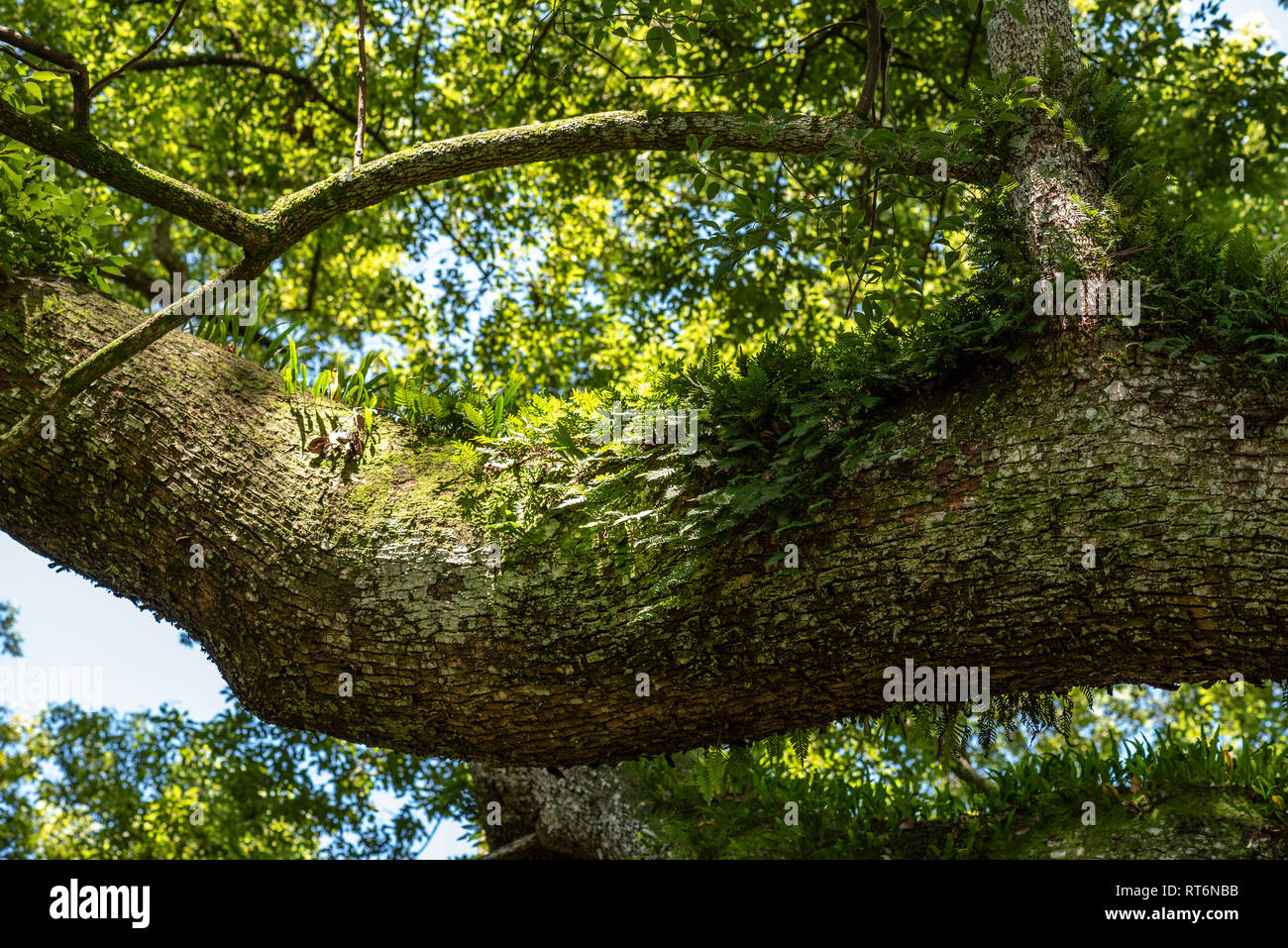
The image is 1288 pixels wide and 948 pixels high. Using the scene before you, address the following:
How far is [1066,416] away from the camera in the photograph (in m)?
3.47

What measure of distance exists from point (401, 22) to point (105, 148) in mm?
6401

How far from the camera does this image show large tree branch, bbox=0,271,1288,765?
324 centimetres

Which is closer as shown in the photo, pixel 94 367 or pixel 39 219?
pixel 94 367

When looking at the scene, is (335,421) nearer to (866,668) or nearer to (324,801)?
(866,668)

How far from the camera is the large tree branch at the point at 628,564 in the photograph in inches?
127

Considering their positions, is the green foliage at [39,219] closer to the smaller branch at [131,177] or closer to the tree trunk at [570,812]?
the smaller branch at [131,177]

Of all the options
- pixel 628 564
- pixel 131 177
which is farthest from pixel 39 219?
pixel 628 564

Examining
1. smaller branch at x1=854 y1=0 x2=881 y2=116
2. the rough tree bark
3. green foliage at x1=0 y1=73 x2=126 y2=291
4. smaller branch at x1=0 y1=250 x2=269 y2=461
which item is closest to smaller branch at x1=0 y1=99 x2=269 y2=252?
the rough tree bark

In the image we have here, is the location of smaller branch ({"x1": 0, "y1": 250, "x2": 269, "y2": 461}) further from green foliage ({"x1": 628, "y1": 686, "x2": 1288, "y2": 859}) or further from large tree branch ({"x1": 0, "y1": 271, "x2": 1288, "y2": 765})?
green foliage ({"x1": 628, "y1": 686, "x2": 1288, "y2": 859})

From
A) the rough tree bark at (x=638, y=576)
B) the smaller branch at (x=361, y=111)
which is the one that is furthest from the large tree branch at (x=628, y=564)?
the smaller branch at (x=361, y=111)

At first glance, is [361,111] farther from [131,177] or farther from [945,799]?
[945,799]

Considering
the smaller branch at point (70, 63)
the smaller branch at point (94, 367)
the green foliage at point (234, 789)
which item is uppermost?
the smaller branch at point (70, 63)

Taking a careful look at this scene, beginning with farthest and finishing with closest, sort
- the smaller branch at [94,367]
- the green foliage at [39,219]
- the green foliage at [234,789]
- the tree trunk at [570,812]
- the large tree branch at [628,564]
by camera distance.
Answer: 1. the green foliage at [234,789]
2. the tree trunk at [570,812]
3. the green foliage at [39,219]
4. the smaller branch at [94,367]
5. the large tree branch at [628,564]

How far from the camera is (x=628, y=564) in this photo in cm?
383
